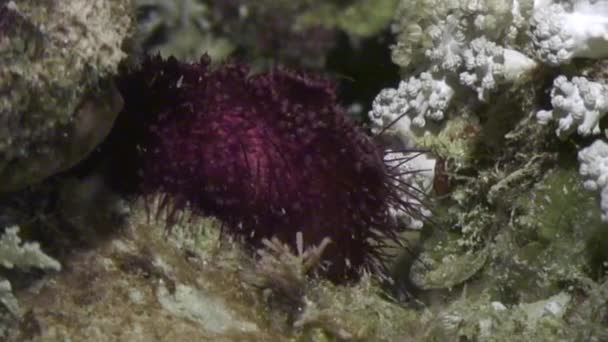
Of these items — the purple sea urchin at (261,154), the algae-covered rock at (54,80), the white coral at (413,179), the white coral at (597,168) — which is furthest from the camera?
the white coral at (413,179)

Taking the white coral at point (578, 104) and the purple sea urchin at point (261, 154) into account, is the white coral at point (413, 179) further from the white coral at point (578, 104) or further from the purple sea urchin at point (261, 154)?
the white coral at point (578, 104)

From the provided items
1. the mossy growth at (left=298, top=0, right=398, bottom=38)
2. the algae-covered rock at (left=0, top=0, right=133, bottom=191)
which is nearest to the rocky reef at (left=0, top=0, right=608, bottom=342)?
the algae-covered rock at (left=0, top=0, right=133, bottom=191)

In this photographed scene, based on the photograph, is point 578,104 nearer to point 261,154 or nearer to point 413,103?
point 413,103

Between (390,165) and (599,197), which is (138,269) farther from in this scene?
(599,197)

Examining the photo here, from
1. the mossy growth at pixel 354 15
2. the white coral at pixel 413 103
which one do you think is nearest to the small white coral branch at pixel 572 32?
the white coral at pixel 413 103

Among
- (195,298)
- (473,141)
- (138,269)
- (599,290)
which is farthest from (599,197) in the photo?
(138,269)

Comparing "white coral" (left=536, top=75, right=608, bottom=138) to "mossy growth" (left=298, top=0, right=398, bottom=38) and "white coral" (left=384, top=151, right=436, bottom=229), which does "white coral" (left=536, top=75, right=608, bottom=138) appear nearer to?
"white coral" (left=384, top=151, right=436, bottom=229)
